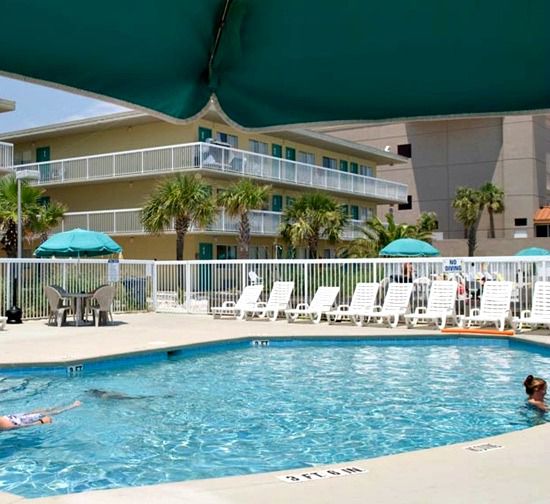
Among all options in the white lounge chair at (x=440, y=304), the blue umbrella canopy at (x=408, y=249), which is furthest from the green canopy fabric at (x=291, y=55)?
the blue umbrella canopy at (x=408, y=249)

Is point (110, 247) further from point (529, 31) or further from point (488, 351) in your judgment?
point (529, 31)

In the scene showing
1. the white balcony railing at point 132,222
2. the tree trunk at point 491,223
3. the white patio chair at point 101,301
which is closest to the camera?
the white patio chair at point 101,301

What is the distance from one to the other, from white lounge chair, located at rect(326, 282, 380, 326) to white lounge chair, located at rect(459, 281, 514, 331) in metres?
2.23

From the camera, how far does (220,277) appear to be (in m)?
20.9

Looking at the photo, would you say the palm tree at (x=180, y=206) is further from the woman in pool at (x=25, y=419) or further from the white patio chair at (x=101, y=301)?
the woman in pool at (x=25, y=419)

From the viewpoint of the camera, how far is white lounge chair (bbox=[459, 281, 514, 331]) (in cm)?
1575

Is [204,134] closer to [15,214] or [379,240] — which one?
[379,240]

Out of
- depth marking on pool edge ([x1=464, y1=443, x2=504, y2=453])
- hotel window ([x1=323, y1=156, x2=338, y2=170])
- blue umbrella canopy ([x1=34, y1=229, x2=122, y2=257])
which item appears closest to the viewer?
depth marking on pool edge ([x1=464, y1=443, x2=504, y2=453])

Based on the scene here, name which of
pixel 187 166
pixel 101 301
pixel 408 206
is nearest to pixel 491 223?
pixel 408 206

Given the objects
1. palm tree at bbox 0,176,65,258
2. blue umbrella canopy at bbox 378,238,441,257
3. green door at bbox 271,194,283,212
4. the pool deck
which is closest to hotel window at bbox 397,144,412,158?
green door at bbox 271,194,283,212

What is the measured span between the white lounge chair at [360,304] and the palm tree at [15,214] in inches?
535

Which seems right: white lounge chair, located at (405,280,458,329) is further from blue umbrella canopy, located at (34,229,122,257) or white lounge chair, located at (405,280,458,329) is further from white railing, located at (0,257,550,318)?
blue umbrella canopy, located at (34,229,122,257)

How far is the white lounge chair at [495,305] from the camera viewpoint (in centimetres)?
1575

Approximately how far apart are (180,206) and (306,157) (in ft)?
44.1
